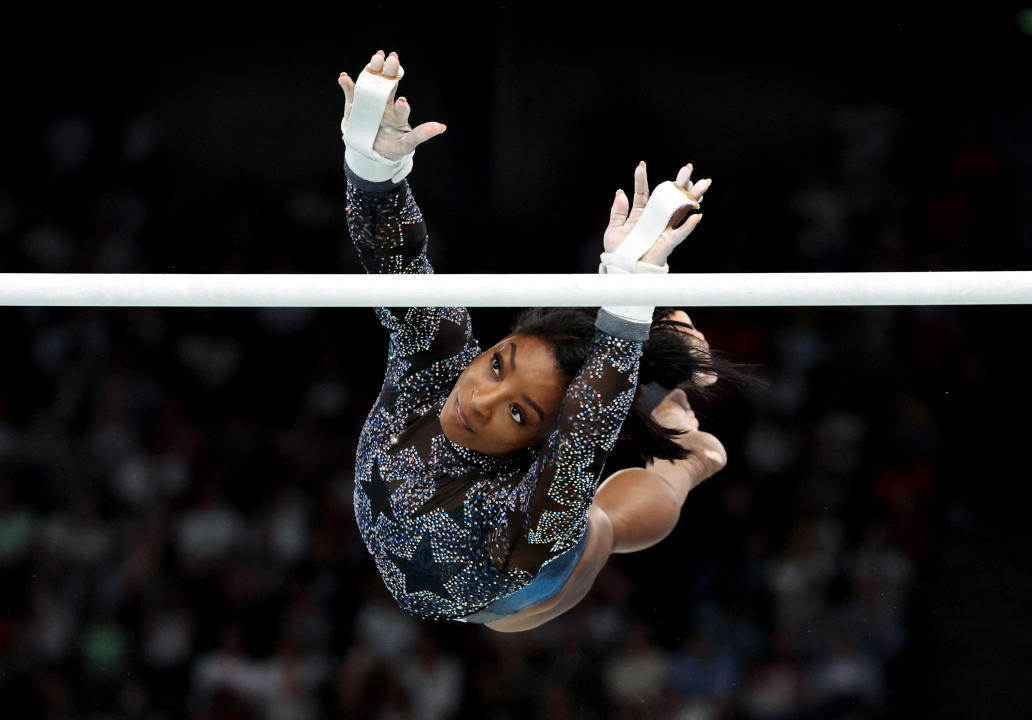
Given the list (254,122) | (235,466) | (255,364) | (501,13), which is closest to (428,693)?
(235,466)

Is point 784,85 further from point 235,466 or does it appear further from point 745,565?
point 235,466

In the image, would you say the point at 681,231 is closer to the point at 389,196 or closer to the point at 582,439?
the point at 582,439

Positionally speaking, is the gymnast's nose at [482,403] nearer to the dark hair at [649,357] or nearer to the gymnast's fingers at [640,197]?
the dark hair at [649,357]

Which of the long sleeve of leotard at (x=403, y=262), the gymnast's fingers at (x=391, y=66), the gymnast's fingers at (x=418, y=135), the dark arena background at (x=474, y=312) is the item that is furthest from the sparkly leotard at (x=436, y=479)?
the dark arena background at (x=474, y=312)

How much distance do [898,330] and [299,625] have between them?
6.51ft

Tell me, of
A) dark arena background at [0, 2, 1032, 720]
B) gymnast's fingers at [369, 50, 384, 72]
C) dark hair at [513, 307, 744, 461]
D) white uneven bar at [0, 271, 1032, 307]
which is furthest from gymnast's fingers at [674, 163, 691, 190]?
dark arena background at [0, 2, 1032, 720]

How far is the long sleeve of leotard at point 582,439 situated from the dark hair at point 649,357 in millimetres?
134

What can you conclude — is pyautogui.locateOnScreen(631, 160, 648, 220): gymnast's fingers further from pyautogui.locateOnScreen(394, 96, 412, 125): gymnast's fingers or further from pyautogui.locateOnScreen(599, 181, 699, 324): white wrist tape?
pyautogui.locateOnScreen(394, 96, 412, 125): gymnast's fingers

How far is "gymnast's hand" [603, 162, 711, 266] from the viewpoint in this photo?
140 cm

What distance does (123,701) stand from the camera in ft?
9.74

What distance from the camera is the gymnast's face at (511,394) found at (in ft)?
5.21

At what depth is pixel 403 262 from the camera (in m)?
1.63

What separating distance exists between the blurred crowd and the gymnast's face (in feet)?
4.51

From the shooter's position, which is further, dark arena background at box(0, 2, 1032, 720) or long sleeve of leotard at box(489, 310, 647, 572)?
dark arena background at box(0, 2, 1032, 720)
